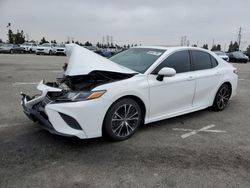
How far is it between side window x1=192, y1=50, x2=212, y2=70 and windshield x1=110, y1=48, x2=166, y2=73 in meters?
0.87

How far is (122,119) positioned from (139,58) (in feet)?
4.65

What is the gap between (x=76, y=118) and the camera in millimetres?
3586

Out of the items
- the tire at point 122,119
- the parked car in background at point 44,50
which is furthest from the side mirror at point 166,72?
the parked car in background at point 44,50

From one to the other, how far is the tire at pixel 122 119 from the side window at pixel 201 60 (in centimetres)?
183

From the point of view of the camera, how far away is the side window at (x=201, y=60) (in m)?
5.33

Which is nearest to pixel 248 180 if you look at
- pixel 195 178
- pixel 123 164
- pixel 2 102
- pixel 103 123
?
pixel 195 178

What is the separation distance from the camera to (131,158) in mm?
3598

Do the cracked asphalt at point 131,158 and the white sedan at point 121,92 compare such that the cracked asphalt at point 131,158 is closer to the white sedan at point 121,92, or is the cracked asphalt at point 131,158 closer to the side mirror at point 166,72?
the white sedan at point 121,92

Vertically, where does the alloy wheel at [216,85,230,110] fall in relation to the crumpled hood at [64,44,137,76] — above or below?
below

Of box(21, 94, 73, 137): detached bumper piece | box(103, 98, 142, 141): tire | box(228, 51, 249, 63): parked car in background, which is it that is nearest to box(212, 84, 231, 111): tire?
box(103, 98, 142, 141): tire

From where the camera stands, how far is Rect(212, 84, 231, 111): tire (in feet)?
19.3

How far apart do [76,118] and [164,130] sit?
1814mm

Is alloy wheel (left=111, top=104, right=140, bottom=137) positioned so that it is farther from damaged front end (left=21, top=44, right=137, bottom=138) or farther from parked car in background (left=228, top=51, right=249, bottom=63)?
parked car in background (left=228, top=51, right=249, bottom=63)

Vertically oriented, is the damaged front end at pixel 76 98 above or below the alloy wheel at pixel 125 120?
above
